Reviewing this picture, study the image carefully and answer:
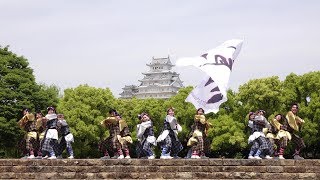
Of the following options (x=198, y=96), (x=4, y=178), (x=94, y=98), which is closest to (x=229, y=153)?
(x=94, y=98)

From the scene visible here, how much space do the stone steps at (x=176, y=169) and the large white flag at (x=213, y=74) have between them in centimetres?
336

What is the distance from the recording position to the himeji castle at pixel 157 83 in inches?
3735

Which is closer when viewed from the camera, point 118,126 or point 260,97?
point 118,126

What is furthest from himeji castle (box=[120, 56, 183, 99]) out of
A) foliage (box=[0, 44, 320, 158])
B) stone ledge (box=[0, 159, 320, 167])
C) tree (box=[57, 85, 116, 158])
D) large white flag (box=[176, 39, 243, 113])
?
stone ledge (box=[0, 159, 320, 167])

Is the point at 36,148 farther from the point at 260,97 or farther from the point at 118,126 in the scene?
the point at 260,97

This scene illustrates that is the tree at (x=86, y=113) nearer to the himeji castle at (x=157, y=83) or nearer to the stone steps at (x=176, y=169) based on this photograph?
the stone steps at (x=176, y=169)

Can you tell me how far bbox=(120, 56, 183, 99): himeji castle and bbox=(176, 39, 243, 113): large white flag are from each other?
7111cm

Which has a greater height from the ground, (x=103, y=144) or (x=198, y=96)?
(x=198, y=96)

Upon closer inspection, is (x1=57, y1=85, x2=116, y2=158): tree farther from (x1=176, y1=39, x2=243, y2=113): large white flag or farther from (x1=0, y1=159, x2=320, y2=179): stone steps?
(x1=0, y1=159, x2=320, y2=179): stone steps

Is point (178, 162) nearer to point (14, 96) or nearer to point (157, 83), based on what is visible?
point (14, 96)

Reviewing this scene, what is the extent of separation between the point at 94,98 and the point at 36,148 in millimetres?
28548

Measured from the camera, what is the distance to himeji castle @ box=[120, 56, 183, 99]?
94875 millimetres

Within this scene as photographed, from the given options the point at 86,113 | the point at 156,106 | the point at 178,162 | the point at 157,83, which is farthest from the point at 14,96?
the point at 157,83

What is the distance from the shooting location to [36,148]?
21281 millimetres
